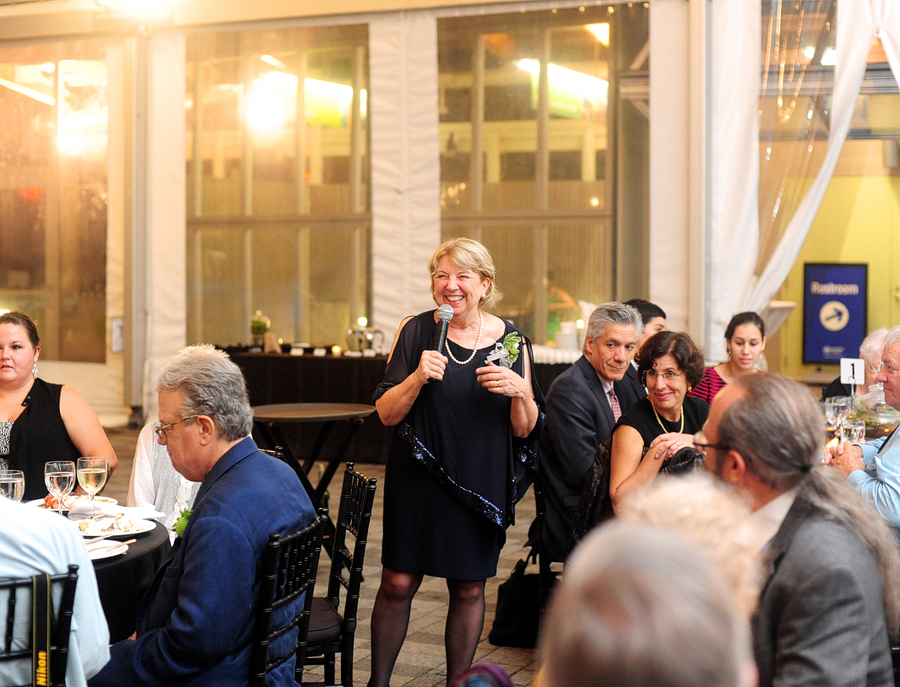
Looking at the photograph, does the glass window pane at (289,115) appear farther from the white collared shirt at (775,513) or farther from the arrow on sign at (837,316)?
the white collared shirt at (775,513)

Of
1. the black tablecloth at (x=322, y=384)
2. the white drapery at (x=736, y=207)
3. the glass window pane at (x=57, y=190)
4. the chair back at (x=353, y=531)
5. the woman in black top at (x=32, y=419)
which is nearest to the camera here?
the chair back at (x=353, y=531)

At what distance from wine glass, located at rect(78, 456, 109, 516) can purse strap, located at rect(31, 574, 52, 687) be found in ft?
3.36

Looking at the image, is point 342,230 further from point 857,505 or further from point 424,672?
point 857,505

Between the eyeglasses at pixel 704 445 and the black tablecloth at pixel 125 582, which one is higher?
the eyeglasses at pixel 704 445

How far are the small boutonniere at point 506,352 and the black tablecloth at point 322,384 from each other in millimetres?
5067

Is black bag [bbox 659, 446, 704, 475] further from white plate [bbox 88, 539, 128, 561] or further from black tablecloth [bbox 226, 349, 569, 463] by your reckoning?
black tablecloth [bbox 226, 349, 569, 463]

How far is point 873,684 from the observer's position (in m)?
1.51

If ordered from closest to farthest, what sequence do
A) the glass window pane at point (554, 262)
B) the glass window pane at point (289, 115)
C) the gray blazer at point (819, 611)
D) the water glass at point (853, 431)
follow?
the gray blazer at point (819, 611), the water glass at point (853, 431), the glass window pane at point (554, 262), the glass window pane at point (289, 115)

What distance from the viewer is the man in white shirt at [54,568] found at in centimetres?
173

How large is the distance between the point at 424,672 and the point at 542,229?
7.11 m

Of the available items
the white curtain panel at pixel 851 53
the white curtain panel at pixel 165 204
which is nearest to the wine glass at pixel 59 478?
the white curtain panel at pixel 851 53

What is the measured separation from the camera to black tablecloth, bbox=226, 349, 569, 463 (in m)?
8.46

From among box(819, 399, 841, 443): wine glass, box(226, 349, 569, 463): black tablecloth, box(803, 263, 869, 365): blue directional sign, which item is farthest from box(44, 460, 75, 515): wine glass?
box(803, 263, 869, 365): blue directional sign

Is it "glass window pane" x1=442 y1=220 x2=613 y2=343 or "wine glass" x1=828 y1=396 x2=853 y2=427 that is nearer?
"wine glass" x1=828 y1=396 x2=853 y2=427
